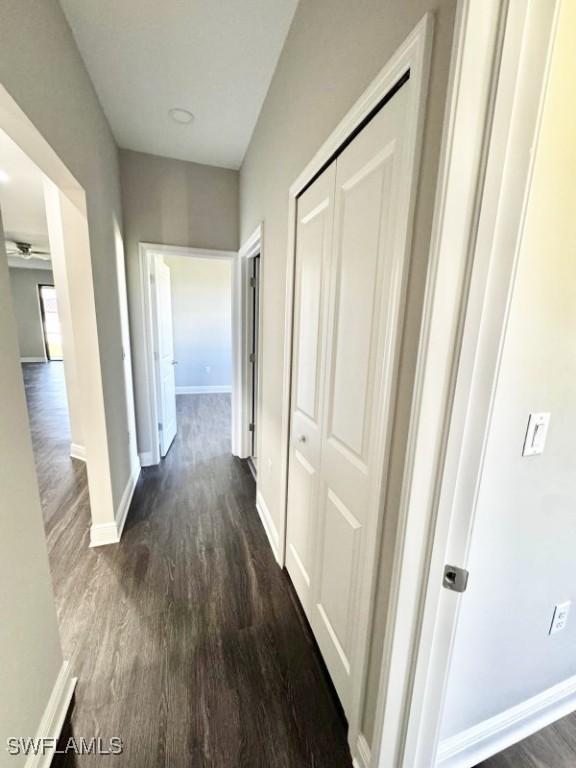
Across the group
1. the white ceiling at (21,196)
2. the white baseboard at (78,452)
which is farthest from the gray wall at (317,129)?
the white baseboard at (78,452)

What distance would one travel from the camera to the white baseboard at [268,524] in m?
1.97

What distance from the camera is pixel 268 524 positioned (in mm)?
2172

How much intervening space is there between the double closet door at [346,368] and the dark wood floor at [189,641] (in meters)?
0.18

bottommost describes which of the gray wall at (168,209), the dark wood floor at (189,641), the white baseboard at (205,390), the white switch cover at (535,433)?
the dark wood floor at (189,641)

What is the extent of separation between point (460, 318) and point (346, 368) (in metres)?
0.48

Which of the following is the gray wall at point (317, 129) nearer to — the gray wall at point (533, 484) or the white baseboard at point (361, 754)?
the white baseboard at point (361, 754)

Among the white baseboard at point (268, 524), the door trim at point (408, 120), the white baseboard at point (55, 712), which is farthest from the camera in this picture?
the white baseboard at point (268, 524)

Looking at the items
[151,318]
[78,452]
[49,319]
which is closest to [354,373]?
[151,318]

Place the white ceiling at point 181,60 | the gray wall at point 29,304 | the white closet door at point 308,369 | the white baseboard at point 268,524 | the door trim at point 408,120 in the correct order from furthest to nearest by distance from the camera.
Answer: the gray wall at point 29,304 < the white baseboard at point 268,524 < the white ceiling at point 181,60 < the white closet door at point 308,369 < the door trim at point 408,120

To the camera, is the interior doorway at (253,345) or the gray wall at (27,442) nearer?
the gray wall at (27,442)

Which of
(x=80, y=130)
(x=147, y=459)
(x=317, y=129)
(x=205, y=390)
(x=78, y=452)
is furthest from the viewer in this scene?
(x=205, y=390)

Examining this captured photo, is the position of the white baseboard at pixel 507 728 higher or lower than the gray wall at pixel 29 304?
lower

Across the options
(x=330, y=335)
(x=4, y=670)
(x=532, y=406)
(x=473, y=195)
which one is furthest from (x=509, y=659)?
(x=4, y=670)

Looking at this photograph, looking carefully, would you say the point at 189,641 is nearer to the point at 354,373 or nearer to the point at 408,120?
the point at 354,373
